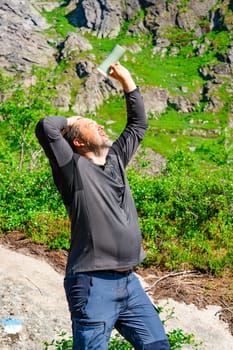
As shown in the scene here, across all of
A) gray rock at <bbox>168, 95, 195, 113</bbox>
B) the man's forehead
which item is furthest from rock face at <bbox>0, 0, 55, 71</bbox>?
the man's forehead

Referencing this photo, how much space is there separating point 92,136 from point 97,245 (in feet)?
3.03

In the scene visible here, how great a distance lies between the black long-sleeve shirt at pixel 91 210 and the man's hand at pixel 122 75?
2.47ft

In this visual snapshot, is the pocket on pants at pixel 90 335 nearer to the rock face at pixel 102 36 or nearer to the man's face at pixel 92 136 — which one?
the man's face at pixel 92 136

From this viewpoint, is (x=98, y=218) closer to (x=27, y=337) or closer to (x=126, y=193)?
(x=126, y=193)

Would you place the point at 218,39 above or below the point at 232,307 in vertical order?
below

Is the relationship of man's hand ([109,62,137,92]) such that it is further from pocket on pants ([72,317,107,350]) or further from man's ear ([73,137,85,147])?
pocket on pants ([72,317,107,350])

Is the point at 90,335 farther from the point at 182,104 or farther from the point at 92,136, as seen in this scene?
the point at 182,104

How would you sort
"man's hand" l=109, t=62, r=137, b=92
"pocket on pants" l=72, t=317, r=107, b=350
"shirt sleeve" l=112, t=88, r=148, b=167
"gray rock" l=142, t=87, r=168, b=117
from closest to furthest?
"pocket on pants" l=72, t=317, r=107, b=350
"man's hand" l=109, t=62, r=137, b=92
"shirt sleeve" l=112, t=88, r=148, b=167
"gray rock" l=142, t=87, r=168, b=117

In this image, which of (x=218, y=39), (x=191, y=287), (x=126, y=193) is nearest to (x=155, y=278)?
(x=191, y=287)

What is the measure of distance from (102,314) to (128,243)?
0.59 meters

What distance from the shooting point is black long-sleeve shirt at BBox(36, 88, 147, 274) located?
3.90 metres

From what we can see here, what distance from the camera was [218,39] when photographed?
418 feet

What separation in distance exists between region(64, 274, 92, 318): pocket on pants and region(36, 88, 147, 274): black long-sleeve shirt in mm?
79

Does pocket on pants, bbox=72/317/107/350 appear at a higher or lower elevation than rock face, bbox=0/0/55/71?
higher
